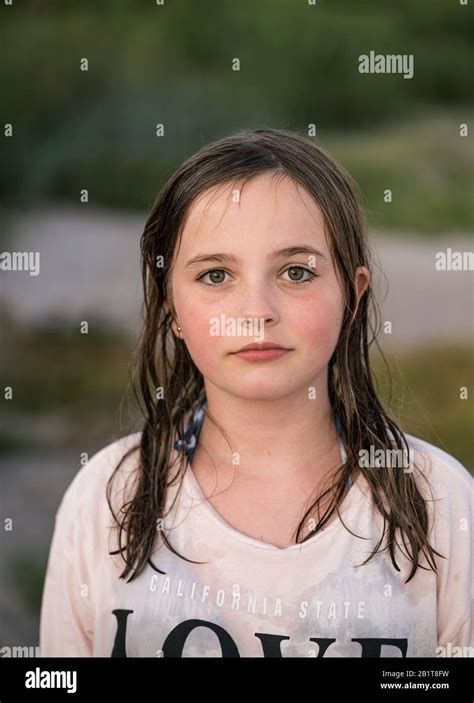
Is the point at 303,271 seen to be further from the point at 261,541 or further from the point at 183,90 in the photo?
the point at 183,90

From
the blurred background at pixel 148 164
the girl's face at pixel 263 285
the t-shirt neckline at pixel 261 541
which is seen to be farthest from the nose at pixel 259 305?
the blurred background at pixel 148 164

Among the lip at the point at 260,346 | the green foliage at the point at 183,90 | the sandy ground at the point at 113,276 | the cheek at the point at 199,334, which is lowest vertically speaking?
the lip at the point at 260,346

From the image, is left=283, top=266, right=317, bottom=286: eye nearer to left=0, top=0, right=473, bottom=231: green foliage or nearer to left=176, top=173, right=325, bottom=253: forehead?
left=176, top=173, right=325, bottom=253: forehead

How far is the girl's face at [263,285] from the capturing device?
1005mm

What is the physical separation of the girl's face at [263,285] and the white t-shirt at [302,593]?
0.19 m

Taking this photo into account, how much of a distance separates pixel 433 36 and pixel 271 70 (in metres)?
0.35

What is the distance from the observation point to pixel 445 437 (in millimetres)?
1793

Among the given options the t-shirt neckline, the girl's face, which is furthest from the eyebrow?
the t-shirt neckline

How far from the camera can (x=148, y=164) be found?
188 centimetres

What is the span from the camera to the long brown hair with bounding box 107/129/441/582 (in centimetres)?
104

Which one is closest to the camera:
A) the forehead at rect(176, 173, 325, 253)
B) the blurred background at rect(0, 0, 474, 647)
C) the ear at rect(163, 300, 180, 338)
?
the forehead at rect(176, 173, 325, 253)

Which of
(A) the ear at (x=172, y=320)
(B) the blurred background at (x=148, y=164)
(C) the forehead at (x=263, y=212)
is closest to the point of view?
(C) the forehead at (x=263, y=212)

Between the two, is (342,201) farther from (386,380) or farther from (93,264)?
(93,264)

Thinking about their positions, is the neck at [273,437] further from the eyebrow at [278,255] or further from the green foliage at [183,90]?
the green foliage at [183,90]
